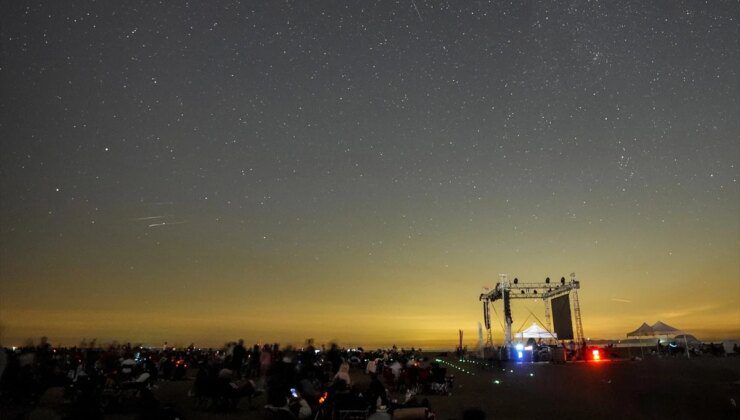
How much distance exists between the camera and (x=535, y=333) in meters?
40.4

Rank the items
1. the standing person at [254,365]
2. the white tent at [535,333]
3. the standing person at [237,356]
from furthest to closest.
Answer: the white tent at [535,333]
the standing person at [254,365]
the standing person at [237,356]

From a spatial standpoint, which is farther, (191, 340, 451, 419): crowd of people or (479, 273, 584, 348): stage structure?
(479, 273, 584, 348): stage structure

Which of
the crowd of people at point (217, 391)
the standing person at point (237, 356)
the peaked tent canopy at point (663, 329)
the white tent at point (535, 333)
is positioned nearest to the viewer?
the crowd of people at point (217, 391)

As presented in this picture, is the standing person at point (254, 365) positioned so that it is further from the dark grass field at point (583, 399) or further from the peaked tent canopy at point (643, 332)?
the peaked tent canopy at point (643, 332)

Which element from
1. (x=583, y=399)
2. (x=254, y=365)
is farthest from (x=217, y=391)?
(x=254, y=365)

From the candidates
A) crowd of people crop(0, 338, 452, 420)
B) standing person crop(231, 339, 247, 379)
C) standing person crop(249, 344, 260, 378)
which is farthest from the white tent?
standing person crop(231, 339, 247, 379)

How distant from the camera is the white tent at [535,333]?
39.7m

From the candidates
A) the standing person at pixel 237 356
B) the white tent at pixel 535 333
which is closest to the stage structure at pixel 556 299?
the white tent at pixel 535 333

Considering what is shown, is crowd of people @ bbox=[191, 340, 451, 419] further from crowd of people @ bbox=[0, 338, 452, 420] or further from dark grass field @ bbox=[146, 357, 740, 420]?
dark grass field @ bbox=[146, 357, 740, 420]

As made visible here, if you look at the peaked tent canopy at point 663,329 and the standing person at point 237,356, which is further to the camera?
the peaked tent canopy at point 663,329

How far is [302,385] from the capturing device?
11258 millimetres

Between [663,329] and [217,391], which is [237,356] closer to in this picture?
[217,391]

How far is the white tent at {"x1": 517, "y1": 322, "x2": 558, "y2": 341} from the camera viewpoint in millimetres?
39741

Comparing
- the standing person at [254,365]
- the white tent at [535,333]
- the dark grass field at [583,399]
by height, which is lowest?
the dark grass field at [583,399]
